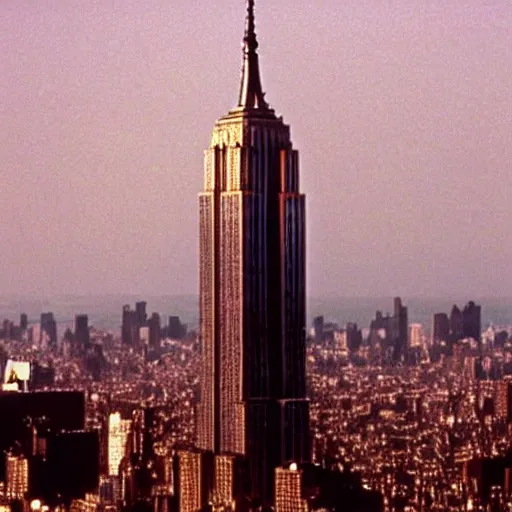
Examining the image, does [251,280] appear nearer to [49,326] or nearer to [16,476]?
[16,476]

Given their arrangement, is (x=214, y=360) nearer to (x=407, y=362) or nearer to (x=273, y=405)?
(x=273, y=405)

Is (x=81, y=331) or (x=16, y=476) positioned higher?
(x=81, y=331)

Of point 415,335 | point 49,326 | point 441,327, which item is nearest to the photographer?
point 49,326

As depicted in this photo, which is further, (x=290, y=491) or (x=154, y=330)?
(x=154, y=330)

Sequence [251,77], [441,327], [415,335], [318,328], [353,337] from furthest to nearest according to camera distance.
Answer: [251,77] → [318,328] → [415,335] → [441,327] → [353,337]

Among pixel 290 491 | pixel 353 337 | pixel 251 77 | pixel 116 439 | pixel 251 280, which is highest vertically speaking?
pixel 251 77

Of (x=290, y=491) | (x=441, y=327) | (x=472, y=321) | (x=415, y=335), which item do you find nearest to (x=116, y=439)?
(x=290, y=491)

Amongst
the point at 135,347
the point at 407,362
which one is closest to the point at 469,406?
the point at 407,362
